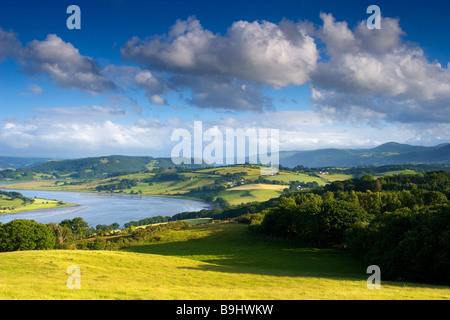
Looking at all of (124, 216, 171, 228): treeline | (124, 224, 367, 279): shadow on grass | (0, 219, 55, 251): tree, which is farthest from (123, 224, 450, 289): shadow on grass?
(124, 216, 171, 228): treeline

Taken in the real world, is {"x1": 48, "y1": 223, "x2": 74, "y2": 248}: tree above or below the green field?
below

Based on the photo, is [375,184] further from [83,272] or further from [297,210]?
[83,272]

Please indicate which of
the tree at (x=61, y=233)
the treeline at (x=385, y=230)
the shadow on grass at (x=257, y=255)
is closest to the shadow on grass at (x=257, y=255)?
the shadow on grass at (x=257, y=255)

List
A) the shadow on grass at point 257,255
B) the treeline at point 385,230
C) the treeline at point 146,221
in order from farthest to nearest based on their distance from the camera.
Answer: the treeline at point 146,221, the shadow on grass at point 257,255, the treeline at point 385,230

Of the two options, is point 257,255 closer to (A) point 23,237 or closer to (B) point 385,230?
(B) point 385,230

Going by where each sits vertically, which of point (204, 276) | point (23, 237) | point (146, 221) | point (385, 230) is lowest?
point (146, 221)

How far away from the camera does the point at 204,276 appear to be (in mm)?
32094

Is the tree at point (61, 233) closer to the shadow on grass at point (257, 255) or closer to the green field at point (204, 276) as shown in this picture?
the shadow on grass at point (257, 255)

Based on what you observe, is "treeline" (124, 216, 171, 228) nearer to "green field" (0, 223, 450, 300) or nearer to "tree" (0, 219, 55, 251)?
"green field" (0, 223, 450, 300)

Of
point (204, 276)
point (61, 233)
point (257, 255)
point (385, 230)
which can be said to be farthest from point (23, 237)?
point (385, 230)

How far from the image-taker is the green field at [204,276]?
1986 cm

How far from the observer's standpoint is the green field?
19859 mm

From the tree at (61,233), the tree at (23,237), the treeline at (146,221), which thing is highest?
the tree at (23,237)

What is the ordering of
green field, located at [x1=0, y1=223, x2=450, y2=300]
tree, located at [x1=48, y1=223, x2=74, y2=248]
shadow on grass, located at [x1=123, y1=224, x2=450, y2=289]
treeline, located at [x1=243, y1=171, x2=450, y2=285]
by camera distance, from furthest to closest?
1. tree, located at [x1=48, y1=223, x2=74, y2=248]
2. shadow on grass, located at [x1=123, y1=224, x2=450, y2=289]
3. treeline, located at [x1=243, y1=171, x2=450, y2=285]
4. green field, located at [x1=0, y1=223, x2=450, y2=300]
